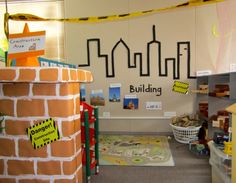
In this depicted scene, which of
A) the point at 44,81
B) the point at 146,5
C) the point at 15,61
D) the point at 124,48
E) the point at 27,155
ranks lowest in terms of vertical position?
the point at 27,155

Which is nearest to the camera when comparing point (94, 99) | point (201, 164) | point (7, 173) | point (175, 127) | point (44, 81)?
point (44, 81)

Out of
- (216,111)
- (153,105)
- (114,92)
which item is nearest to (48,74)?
(216,111)

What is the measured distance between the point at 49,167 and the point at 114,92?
202cm

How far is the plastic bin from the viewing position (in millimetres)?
1271

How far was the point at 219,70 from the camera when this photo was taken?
2.84 m

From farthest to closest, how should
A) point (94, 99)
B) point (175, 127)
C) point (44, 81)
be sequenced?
point (94, 99) < point (175, 127) < point (44, 81)

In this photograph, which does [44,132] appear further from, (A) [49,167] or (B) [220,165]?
(B) [220,165]

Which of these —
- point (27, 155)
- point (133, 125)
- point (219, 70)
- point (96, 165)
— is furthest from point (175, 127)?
point (27, 155)

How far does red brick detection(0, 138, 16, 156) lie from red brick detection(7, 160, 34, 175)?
0.13ft

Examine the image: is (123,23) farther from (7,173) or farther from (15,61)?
(7,173)

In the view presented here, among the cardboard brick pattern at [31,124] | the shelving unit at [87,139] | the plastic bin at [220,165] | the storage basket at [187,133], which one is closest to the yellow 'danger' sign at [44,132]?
the cardboard brick pattern at [31,124]

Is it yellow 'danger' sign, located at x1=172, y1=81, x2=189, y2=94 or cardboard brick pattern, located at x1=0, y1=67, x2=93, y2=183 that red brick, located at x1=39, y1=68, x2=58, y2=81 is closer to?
cardboard brick pattern, located at x1=0, y1=67, x2=93, y2=183

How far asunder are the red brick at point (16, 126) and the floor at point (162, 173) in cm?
79

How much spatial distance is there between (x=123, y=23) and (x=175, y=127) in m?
1.50
